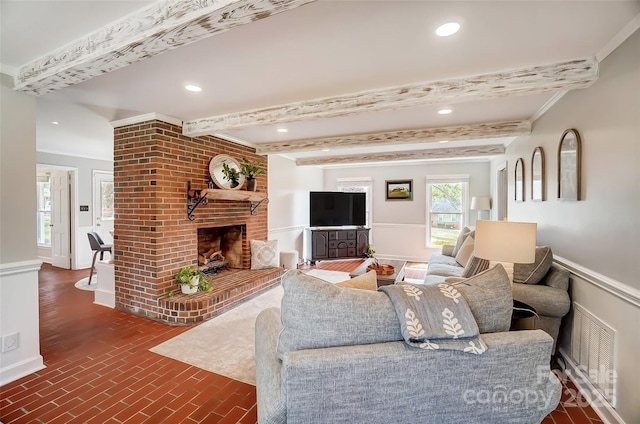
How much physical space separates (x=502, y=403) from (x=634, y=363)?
105 cm

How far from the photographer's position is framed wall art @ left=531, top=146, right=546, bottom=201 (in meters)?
3.02

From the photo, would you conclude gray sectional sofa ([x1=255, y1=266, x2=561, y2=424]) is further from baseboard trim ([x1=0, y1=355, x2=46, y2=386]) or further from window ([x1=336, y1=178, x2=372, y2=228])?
window ([x1=336, y1=178, x2=372, y2=228])

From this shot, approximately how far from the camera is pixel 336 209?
678 centimetres

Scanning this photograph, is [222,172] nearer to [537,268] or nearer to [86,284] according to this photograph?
[86,284]

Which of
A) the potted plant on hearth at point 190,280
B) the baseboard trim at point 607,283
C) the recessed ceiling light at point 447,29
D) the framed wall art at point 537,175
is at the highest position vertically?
the recessed ceiling light at point 447,29

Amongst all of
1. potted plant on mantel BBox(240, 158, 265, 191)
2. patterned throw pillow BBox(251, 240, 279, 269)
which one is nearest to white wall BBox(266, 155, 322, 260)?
patterned throw pillow BBox(251, 240, 279, 269)

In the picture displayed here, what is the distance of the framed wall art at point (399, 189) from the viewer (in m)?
6.79

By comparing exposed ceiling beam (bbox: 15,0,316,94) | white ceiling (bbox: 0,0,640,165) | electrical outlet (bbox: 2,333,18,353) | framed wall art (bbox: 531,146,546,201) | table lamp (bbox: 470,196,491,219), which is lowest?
electrical outlet (bbox: 2,333,18,353)

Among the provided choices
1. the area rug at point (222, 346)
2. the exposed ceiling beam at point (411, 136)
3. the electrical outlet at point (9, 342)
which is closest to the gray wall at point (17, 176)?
the electrical outlet at point (9, 342)

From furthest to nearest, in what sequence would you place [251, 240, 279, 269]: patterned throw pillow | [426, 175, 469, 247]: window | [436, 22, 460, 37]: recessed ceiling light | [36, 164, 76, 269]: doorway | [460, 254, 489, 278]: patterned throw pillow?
[426, 175, 469, 247]: window → [36, 164, 76, 269]: doorway → [251, 240, 279, 269]: patterned throw pillow → [460, 254, 489, 278]: patterned throw pillow → [436, 22, 460, 37]: recessed ceiling light

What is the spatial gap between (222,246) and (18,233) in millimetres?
2765

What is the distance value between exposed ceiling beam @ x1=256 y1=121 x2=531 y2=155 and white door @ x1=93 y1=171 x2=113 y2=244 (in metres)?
3.88

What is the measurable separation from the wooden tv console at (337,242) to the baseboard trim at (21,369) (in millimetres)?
4738

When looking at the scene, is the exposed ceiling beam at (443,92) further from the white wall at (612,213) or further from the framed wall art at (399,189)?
the framed wall art at (399,189)
